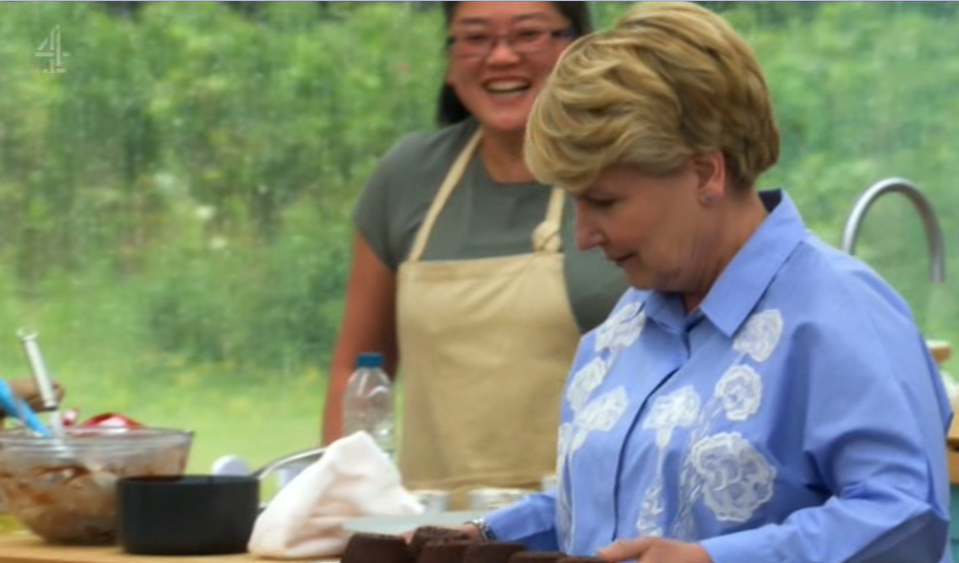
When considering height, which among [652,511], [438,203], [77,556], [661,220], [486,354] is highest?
[661,220]

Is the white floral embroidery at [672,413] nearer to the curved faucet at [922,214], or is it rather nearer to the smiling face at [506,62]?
the smiling face at [506,62]

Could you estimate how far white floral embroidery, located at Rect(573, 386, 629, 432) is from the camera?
2.31 m

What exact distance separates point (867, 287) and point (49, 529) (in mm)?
1262

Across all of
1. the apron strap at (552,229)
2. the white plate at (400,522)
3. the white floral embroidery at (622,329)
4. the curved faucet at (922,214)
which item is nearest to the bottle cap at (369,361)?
the apron strap at (552,229)

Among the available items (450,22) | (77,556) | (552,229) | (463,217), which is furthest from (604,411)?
(450,22)

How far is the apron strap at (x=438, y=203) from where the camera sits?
344 centimetres

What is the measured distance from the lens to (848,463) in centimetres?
208

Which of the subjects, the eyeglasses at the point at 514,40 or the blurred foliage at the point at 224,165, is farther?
the blurred foliage at the point at 224,165

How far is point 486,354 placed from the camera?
336cm

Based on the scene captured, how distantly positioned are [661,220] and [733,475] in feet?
0.92

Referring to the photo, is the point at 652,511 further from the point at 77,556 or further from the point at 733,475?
the point at 77,556

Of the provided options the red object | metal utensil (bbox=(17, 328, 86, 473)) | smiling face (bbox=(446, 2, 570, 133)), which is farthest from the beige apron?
metal utensil (bbox=(17, 328, 86, 473))

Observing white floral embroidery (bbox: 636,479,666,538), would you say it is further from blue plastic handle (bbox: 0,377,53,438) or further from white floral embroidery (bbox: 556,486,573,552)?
blue plastic handle (bbox: 0,377,53,438)

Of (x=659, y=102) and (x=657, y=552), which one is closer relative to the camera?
(x=657, y=552)
